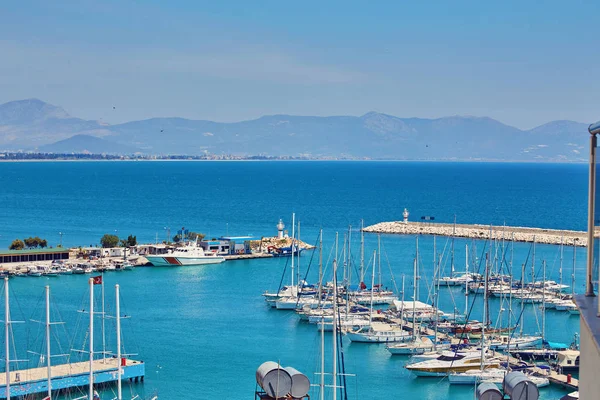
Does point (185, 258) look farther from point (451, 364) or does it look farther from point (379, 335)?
point (451, 364)

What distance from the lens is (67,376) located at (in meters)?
22.6

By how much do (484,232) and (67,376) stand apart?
155 ft

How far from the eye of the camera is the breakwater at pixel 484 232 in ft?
199

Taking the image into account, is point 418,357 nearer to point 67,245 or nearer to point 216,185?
point 67,245

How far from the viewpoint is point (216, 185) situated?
149m

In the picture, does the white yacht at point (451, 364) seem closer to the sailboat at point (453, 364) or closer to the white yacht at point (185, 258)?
the sailboat at point (453, 364)

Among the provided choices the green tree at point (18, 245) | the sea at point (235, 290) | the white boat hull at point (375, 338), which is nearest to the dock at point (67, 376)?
the sea at point (235, 290)

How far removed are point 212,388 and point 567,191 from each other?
123 metres

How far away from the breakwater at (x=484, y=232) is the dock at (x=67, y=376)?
36.9m

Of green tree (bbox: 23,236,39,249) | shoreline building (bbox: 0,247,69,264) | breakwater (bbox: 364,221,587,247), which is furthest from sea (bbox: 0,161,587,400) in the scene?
green tree (bbox: 23,236,39,249)

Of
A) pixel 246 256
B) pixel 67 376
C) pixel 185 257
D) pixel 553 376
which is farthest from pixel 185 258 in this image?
pixel 553 376

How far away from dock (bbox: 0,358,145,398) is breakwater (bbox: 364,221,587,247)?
36.9 metres

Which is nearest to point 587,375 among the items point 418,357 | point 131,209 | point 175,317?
point 418,357

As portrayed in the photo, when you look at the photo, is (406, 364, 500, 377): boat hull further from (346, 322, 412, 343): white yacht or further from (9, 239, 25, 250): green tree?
(9, 239, 25, 250): green tree
